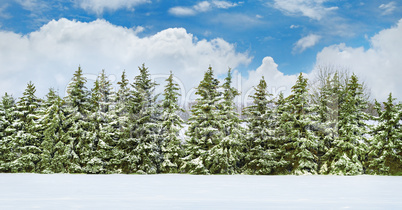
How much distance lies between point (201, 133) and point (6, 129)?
17919 mm

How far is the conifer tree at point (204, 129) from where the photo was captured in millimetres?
28125

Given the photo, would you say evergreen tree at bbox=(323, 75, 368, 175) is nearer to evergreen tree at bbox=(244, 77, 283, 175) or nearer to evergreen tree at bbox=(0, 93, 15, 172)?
evergreen tree at bbox=(244, 77, 283, 175)

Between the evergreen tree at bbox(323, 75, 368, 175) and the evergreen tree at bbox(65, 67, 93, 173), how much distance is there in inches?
819

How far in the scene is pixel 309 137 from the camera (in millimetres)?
27859

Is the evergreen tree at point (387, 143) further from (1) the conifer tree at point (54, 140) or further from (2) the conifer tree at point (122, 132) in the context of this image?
(1) the conifer tree at point (54, 140)

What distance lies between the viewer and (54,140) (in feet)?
97.9

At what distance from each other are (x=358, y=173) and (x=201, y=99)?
563 inches

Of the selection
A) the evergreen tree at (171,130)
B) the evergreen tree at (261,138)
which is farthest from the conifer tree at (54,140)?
the evergreen tree at (261,138)

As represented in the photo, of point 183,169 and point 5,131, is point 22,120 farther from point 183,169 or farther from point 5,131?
point 183,169

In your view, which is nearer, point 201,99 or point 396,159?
point 396,159

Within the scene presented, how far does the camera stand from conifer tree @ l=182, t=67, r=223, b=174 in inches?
1107

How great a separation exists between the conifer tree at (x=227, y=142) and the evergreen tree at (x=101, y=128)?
29.3ft

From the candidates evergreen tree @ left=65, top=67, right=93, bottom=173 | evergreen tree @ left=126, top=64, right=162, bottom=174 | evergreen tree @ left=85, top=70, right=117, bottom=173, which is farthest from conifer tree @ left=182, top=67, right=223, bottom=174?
evergreen tree @ left=65, top=67, right=93, bottom=173

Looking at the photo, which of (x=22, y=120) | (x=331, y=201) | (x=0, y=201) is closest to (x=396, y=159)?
(x=331, y=201)
